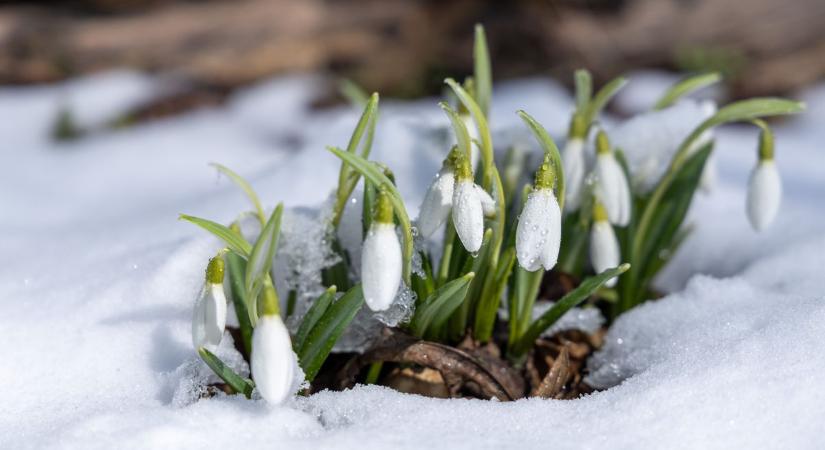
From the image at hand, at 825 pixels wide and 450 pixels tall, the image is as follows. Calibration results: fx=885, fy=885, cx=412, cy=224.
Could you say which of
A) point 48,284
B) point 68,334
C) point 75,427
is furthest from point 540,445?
point 48,284

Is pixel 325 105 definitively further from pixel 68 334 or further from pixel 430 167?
pixel 68 334

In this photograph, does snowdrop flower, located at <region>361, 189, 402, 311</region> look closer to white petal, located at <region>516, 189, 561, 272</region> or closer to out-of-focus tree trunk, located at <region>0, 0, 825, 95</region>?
white petal, located at <region>516, 189, 561, 272</region>

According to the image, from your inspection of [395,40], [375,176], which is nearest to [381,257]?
[375,176]

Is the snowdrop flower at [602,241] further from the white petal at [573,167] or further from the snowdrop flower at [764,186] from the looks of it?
the snowdrop flower at [764,186]

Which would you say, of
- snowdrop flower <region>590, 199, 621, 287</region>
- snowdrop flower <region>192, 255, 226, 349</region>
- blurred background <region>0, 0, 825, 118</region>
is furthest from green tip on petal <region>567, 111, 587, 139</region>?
blurred background <region>0, 0, 825, 118</region>

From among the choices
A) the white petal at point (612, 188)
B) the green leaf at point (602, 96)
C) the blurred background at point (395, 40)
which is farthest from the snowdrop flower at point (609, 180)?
the blurred background at point (395, 40)

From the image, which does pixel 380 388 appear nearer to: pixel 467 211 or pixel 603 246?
pixel 467 211
